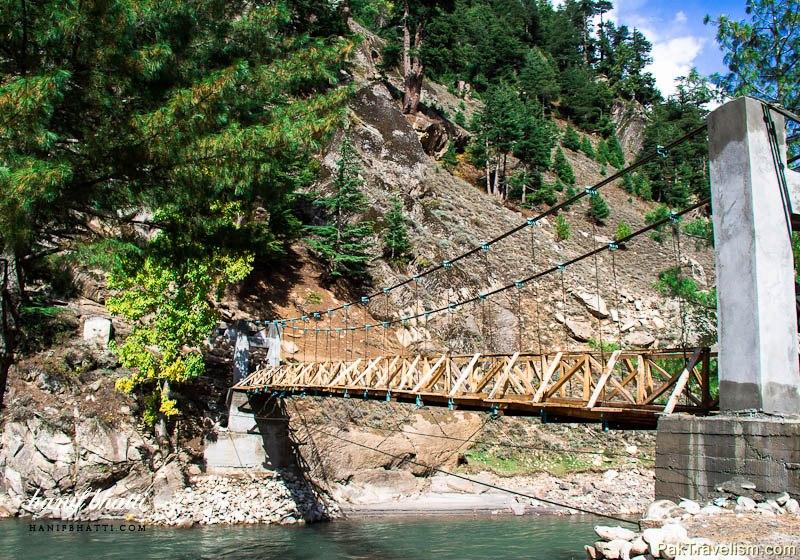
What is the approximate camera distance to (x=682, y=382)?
16.4 ft

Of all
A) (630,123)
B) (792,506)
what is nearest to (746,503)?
(792,506)

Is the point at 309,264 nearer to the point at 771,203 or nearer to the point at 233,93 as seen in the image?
the point at 233,93

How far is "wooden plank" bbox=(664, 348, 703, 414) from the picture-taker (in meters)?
5.00

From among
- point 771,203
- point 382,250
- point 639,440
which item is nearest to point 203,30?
point 771,203

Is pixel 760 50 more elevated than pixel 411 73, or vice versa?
pixel 411 73

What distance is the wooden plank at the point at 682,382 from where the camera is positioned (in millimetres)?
5000

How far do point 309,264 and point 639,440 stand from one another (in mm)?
11849

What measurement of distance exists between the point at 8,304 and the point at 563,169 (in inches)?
1237

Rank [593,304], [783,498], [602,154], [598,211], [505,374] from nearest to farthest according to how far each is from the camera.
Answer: [783,498]
[505,374]
[593,304]
[598,211]
[602,154]

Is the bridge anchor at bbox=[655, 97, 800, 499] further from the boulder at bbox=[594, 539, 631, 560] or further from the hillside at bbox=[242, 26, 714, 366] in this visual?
the hillside at bbox=[242, 26, 714, 366]

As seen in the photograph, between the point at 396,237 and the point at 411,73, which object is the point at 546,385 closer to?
the point at 396,237

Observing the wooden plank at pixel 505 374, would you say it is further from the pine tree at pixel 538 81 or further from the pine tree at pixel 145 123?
the pine tree at pixel 538 81

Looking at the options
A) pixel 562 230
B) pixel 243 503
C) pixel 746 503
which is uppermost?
pixel 562 230

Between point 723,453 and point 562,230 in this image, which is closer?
point 723,453
